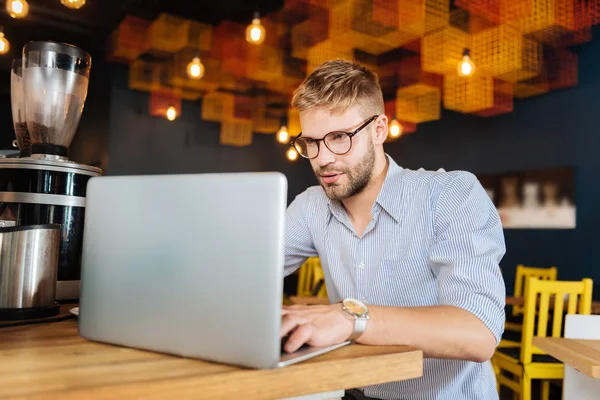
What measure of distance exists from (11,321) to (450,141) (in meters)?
5.80

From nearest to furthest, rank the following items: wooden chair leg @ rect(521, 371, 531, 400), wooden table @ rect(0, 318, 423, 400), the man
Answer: wooden table @ rect(0, 318, 423, 400) < the man < wooden chair leg @ rect(521, 371, 531, 400)

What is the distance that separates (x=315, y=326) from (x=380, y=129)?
2.75 feet

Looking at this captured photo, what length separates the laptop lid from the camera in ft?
2.13

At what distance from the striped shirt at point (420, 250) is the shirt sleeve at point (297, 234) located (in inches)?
1.0

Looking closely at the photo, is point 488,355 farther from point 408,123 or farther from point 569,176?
point 408,123

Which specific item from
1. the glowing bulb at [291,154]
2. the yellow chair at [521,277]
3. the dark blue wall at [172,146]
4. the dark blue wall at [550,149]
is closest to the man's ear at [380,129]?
the yellow chair at [521,277]

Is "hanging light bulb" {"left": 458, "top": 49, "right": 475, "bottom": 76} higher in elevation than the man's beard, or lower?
higher

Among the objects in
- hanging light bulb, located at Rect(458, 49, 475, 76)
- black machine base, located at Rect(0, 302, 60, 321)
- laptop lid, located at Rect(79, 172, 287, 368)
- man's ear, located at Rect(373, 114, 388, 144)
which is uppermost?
hanging light bulb, located at Rect(458, 49, 475, 76)

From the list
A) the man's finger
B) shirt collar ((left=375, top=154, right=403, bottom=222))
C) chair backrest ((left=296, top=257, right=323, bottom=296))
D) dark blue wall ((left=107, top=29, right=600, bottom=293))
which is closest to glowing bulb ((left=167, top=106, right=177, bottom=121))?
dark blue wall ((left=107, top=29, right=600, bottom=293))

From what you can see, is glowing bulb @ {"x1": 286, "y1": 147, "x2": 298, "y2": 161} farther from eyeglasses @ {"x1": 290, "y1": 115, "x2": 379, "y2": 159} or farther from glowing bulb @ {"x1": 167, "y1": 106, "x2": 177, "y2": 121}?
eyeglasses @ {"x1": 290, "y1": 115, "x2": 379, "y2": 159}

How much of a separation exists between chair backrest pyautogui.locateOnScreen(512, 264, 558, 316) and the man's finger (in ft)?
15.3

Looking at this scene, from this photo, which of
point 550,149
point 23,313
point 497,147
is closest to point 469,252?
point 23,313

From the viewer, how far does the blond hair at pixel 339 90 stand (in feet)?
4.39

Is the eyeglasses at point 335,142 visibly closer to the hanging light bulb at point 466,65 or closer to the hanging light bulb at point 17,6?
the hanging light bulb at point 466,65
